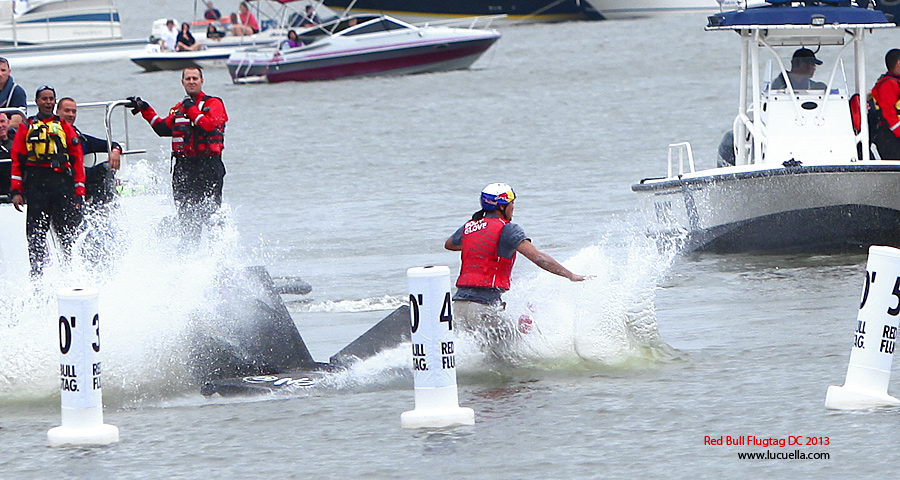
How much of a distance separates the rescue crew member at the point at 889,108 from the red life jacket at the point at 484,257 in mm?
6154

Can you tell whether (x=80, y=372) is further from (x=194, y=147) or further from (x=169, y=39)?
(x=169, y=39)

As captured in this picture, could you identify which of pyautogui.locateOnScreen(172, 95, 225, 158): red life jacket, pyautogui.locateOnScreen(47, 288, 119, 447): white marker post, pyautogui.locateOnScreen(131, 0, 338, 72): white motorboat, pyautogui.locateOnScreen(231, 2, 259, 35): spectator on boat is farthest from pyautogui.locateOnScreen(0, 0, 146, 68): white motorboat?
pyautogui.locateOnScreen(47, 288, 119, 447): white marker post

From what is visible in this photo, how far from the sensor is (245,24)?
Answer: 54.8m

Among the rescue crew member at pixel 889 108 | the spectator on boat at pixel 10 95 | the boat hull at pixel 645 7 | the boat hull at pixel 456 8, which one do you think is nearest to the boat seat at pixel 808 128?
the rescue crew member at pixel 889 108

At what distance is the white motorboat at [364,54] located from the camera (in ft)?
140

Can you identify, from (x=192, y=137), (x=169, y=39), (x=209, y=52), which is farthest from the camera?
(x=169, y=39)

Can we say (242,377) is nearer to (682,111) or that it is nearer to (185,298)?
(185,298)

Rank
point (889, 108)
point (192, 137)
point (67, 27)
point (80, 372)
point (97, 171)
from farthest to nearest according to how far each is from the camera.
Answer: point (67, 27)
point (889, 108)
point (97, 171)
point (192, 137)
point (80, 372)

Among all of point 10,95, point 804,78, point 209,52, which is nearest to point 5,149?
A: point 10,95

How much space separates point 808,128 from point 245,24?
42169 millimetres

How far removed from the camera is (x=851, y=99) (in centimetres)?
1505

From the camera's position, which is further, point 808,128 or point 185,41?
point 185,41

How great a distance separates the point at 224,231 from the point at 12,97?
2211mm

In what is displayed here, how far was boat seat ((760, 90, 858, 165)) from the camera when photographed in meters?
14.5
